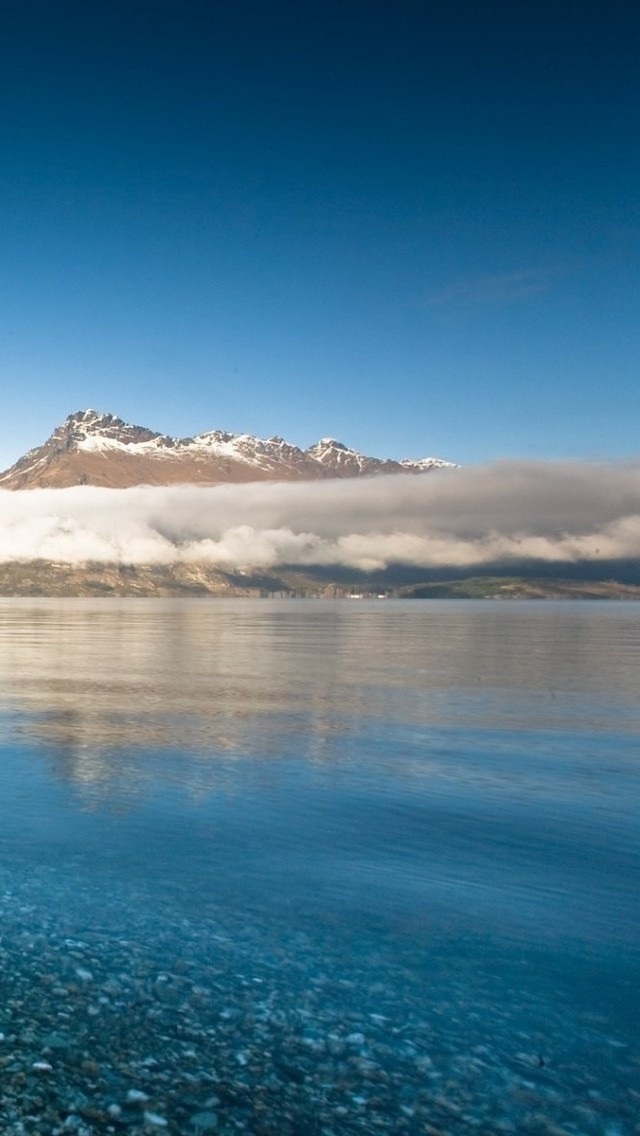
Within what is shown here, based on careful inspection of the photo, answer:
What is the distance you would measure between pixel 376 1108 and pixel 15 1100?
498cm

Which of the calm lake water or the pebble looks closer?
the pebble

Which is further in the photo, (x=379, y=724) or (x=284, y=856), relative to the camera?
(x=379, y=724)

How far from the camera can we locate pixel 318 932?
18.0 metres

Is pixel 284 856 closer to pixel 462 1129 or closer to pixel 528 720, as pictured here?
pixel 462 1129

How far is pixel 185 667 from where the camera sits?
80.3 metres

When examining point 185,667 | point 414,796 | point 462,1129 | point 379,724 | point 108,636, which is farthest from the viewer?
point 108,636

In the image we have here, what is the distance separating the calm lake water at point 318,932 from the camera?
1239cm

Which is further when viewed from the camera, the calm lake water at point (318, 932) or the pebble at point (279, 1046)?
the calm lake water at point (318, 932)

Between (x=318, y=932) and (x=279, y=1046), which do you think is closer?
(x=279, y=1046)

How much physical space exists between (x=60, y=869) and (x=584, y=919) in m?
12.5

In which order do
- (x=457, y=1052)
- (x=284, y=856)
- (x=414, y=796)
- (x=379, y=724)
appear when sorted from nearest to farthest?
(x=457, y=1052) < (x=284, y=856) < (x=414, y=796) < (x=379, y=724)

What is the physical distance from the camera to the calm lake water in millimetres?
12391

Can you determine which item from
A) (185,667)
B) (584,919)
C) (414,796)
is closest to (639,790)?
(414,796)

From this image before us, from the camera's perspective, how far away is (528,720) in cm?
4753
